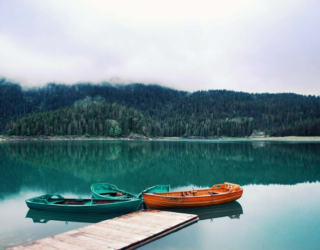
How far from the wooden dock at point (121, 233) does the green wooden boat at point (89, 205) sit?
1395 mm

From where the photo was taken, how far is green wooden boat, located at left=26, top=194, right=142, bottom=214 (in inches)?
774

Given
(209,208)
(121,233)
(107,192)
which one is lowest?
(209,208)

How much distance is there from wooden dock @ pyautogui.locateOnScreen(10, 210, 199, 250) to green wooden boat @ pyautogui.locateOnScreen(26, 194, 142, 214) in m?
1.39

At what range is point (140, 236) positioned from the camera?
14.6 meters

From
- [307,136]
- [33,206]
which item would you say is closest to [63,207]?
[33,206]

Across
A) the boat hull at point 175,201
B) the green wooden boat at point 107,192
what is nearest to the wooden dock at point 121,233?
the boat hull at point 175,201

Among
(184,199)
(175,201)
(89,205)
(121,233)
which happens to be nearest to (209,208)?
(184,199)

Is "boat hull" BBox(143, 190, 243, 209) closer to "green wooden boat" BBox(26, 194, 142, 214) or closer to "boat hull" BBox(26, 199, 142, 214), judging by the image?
"green wooden boat" BBox(26, 194, 142, 214)

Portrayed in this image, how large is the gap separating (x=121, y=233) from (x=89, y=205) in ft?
17.9

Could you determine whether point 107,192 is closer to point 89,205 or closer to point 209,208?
point 89,205

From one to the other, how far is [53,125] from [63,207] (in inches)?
7445

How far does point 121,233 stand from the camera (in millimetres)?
15023

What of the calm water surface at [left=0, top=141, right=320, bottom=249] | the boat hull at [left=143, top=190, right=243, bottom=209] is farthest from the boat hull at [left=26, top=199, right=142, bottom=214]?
the boat hull at [left=143, top=190, right=243, bottom=209]

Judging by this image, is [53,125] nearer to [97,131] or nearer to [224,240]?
[97,131]
